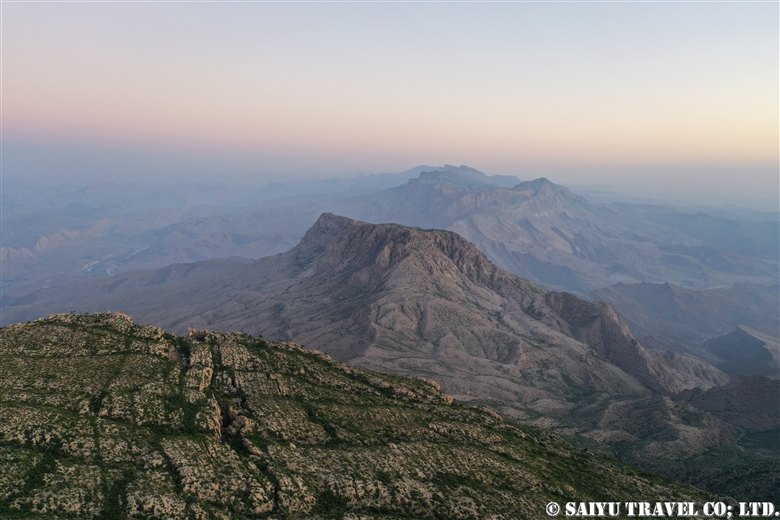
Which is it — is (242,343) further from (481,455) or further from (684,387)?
(684,387)

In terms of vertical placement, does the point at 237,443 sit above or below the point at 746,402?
above

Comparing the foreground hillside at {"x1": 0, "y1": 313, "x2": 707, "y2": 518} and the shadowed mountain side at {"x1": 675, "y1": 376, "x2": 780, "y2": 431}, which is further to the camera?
the shadowed mountain side at {"x1": 675, "y1": 376, "x2": 780, "y2": 431}

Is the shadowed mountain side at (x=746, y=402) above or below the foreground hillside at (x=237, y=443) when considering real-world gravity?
below

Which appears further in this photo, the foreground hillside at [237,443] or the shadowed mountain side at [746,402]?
the shadowed mountain side at [746,402]

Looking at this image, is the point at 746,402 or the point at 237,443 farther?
the point at 746,402

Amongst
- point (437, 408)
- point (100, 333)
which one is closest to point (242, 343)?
point (100, 333)

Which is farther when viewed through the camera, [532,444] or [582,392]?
[582,392]

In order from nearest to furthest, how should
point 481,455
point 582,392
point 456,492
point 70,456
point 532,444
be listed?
1. point 70,456
2. point 456,492
3. point 481,455
4. point 532,444
5. point 582,392

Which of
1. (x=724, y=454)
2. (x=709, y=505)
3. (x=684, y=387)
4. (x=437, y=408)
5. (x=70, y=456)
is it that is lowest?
(x=684, y=387)
